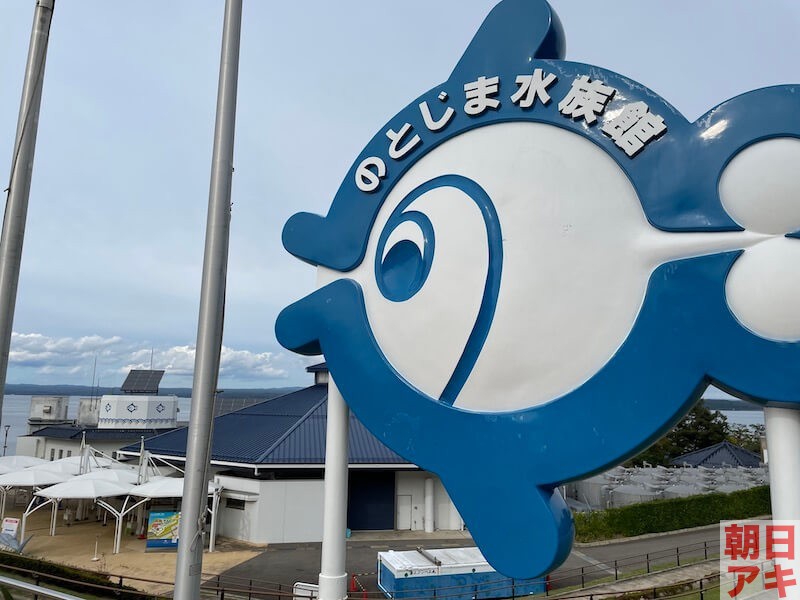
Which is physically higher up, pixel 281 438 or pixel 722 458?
pixel 281 438

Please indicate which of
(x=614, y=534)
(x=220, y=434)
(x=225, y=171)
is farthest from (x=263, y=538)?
(x=225, y=171)

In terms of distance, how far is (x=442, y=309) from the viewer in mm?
6836

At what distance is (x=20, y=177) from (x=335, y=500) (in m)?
5.36

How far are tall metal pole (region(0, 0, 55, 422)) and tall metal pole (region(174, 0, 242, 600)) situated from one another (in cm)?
200

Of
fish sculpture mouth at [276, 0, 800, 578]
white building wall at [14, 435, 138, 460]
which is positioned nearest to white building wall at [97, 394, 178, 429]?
white building wall at [14, 435, 138, 460]

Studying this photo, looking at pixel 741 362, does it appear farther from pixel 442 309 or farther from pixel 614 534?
pixel 614 534

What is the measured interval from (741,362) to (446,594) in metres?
11.5

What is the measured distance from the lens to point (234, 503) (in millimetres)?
22641

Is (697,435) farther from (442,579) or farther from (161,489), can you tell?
(161,489)

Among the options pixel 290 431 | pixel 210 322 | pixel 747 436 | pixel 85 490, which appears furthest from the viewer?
pixel 747 436

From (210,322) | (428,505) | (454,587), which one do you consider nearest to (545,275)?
(210,322)

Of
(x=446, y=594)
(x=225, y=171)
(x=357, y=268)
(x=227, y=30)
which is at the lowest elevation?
(x=446, y=594)

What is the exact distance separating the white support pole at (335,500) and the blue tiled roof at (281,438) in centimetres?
1421

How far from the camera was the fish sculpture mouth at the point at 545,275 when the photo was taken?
532 centimetres
